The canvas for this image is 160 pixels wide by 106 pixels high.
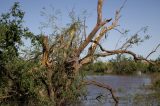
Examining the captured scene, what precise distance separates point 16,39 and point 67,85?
11.4 ft

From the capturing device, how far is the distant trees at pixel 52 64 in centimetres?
1509


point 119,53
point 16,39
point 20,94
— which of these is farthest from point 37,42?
point 119,53

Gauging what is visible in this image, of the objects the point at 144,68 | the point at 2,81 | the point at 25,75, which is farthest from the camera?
the point at 144,68

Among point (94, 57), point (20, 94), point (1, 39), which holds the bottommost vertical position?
point (20, 94)

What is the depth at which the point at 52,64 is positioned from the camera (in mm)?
15312

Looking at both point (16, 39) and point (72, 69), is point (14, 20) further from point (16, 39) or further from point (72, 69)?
point (72, 69)

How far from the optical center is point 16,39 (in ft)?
54.1

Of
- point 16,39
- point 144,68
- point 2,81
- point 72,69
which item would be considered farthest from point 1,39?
point 144,68

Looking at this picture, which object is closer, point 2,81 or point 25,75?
point 25,75

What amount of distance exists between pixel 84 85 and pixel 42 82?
1.97 m

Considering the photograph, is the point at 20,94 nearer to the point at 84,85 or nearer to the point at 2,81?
the point at 2,81

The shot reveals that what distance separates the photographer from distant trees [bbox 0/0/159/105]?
15086 mm

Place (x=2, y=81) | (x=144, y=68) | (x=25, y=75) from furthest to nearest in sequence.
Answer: (x=144, y=68) → (x=2, y=81) → (x=25, y=75)

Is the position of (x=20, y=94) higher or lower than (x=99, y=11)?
lower
